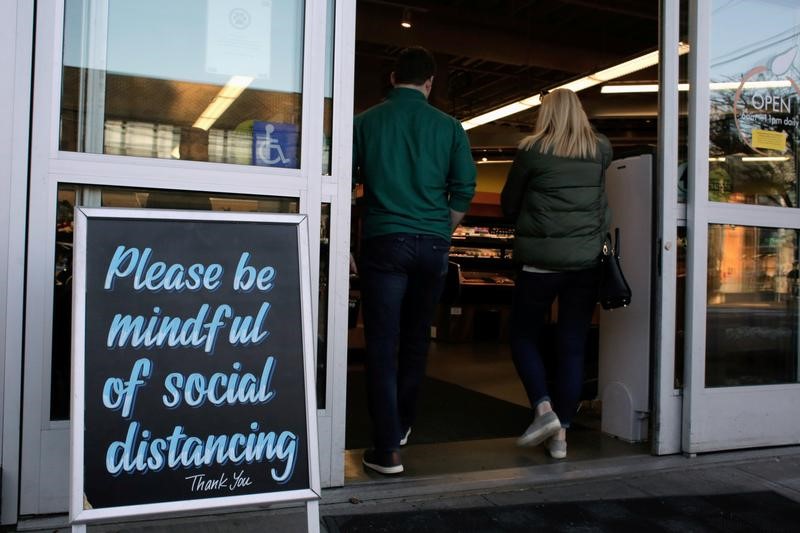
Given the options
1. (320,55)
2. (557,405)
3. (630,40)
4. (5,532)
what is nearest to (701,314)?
(557,405)

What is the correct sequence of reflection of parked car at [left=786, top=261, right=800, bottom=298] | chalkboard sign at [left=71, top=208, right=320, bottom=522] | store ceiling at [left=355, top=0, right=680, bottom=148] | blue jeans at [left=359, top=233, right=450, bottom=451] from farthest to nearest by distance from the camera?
store ceiling at [left=355, top=0, right=680, bottom=148] < reflection of parked car at [left=786, top=261, right=800, bottom=298] < blue jeans at [left=359, top=233, right=450, bottom=451] < chalkboard sign at [left=71, top=208, right=320, bottom=522]

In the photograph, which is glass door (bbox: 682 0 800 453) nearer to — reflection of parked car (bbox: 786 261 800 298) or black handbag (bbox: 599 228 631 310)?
reflection of parked car (bbox: 786 261 800 298)

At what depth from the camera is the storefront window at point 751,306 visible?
3.63 m

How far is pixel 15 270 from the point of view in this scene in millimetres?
2342

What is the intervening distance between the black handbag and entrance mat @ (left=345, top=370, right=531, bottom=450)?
0.98 m

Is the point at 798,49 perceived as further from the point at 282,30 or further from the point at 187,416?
the point at 187,416

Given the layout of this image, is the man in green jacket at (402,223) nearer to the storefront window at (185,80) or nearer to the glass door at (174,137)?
the glass door at (174,137)

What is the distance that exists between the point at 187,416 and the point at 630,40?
8296 millimetres

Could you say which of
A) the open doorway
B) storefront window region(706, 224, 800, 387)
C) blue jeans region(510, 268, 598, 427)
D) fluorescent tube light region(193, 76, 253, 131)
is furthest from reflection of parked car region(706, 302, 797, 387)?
fluorescent tube light region(193, 76, 253, 131)

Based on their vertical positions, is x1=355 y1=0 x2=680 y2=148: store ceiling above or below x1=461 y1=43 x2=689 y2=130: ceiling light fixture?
above

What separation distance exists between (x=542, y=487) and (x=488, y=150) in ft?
28.9

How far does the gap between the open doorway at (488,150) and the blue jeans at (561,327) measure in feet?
1.08

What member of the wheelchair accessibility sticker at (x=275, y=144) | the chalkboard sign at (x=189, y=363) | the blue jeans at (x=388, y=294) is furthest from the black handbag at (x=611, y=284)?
the chalkboard sign at (x=189, y=363)

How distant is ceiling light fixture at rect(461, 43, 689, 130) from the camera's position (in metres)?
6.21
